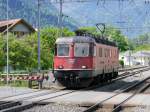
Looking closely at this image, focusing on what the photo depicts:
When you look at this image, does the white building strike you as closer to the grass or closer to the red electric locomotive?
the grass

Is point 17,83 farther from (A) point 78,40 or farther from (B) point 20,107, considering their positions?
(B) point 20,107

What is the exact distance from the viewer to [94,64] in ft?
102

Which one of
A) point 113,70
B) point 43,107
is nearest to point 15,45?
point 113,70

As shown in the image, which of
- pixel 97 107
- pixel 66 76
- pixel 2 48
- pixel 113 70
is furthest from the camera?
pixel 2 48

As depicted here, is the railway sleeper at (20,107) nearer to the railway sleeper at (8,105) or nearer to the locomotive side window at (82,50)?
the railway sleeper at (8,105)

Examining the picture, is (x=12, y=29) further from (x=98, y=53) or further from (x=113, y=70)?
(x=98, y=53)

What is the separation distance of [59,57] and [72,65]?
107cm

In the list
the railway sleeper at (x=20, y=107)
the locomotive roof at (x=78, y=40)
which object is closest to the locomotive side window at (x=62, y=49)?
the locomotive roof at (x=78, y=40)

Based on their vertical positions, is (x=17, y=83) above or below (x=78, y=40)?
below

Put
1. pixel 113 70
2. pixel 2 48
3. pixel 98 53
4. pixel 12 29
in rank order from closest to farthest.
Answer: pixel 98 53 < pixel 113 70 < pixel 2 48 < pixel 12 29

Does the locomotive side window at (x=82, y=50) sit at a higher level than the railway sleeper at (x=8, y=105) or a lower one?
higher

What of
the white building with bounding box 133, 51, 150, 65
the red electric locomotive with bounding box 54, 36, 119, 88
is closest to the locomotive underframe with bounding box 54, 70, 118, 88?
the red electric locomotive with bounding box 54, 36, 119, 88

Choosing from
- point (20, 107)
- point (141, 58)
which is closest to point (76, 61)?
point (20, 107)

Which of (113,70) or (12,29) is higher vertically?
(12,29)
